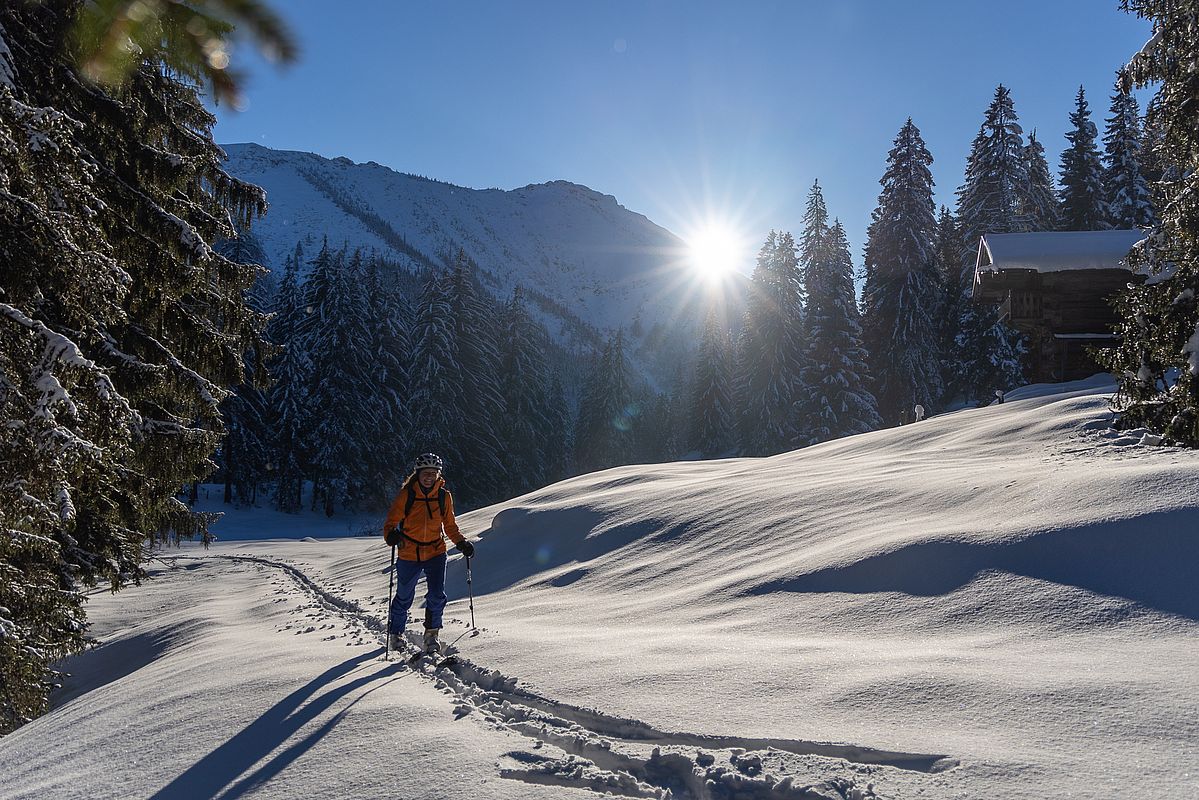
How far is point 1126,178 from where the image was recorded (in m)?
35.4

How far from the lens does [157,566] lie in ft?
67.1

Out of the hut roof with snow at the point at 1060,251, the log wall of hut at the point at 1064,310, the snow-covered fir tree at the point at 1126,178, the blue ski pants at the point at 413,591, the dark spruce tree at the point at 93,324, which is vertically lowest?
the blue ski pants at the point at 413,591

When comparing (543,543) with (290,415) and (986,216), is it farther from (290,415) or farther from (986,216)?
(986,216)

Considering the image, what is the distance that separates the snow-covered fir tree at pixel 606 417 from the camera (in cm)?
5622

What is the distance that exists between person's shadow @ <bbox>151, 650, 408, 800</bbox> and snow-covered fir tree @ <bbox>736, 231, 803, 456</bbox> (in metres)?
37.8

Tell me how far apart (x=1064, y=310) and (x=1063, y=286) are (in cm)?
77

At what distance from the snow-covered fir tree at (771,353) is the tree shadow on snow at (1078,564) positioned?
35505 mm

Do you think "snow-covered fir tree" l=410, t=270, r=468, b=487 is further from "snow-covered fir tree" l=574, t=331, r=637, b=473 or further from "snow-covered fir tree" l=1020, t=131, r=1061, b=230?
"snow-covered fir tree" l=1020, t=131, r=1061, b=230

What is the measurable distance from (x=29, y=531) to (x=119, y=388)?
212cm

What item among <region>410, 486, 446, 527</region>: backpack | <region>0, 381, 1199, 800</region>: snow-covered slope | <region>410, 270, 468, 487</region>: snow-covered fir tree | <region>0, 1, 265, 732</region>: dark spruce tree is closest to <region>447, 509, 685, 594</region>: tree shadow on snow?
<region>0, 381, 1199, 800</region>: snow-covered slope

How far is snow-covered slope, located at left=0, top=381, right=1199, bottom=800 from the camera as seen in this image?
129 inches

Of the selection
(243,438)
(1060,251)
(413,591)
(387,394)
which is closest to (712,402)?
(387,394)

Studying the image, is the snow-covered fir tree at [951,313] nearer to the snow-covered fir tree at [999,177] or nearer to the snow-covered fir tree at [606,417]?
the snow-covered fir tree at [999,177]

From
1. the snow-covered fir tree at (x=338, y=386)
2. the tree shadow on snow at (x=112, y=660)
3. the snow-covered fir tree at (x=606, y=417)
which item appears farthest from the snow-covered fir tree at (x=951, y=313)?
the tree shadow on snow at (x=112, y=660)
